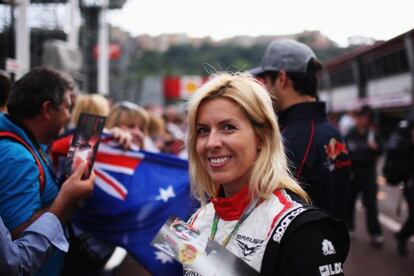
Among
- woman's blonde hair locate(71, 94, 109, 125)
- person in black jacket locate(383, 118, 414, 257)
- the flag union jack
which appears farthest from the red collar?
person in black jacket locate(383, 118, 414, 257)

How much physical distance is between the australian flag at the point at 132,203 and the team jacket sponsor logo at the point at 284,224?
1.53m

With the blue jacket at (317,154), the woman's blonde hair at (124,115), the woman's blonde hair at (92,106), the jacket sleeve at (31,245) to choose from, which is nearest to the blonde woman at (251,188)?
the jacket sleeve at (31,245)

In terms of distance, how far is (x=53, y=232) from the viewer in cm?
199

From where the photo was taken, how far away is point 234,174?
179 centimetres

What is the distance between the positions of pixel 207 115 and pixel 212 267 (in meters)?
0.59

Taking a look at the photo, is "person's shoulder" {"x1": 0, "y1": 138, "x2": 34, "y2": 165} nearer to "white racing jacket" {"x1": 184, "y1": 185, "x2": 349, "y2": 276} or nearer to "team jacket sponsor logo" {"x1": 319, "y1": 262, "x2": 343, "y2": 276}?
"white racing jacket" {"x1": 184, "y1": 185, "x2": 349, "y2": 276}

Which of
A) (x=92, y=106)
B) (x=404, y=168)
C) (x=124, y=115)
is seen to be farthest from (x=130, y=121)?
(x=404, y=168)

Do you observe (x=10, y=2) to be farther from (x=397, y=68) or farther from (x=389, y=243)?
(x=397, y=68)

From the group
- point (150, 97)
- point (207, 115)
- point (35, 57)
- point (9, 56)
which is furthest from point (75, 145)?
point (150, 97)

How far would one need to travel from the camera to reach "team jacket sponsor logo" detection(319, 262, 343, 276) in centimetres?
146

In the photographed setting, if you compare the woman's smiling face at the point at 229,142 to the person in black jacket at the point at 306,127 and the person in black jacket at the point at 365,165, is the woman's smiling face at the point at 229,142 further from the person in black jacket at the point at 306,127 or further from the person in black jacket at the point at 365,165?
the person in black jacket at the point at 365,165

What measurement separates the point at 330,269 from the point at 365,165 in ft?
18.7

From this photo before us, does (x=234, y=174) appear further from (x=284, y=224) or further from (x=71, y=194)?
(x=71, y=194)

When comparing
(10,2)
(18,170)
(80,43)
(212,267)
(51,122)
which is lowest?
(212,267)
